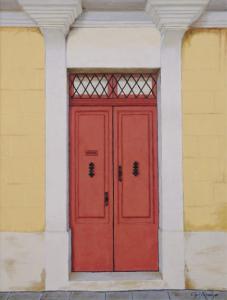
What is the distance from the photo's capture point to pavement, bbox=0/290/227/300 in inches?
206

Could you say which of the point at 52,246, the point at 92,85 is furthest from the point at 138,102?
the point at 52,246

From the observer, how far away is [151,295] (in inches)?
210

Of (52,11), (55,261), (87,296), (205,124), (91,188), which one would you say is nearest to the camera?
(52,11)

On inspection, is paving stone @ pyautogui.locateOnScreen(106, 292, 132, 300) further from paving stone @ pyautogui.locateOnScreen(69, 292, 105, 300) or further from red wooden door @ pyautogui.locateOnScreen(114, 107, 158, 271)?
red wooden door @ pyautogui.locateOnScreen(114, 107, 158, 271)

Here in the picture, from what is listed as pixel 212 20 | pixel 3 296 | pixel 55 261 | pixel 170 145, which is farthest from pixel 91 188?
pixel 212 20

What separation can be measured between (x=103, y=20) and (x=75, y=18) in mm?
399

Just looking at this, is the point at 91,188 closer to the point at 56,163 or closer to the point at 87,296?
the point at 56,163

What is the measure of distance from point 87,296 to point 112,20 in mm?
3854

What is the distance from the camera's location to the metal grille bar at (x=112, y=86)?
5914mm

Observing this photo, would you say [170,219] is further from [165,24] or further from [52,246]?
[165,24]

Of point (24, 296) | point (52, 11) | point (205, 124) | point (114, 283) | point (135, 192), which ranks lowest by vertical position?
point (24, 296)

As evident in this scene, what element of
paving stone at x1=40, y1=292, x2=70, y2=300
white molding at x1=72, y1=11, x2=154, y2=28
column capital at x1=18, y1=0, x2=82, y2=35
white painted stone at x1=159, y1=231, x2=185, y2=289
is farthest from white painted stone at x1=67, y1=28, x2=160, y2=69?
paving stone at x1=40, y1=292, x2=70, y2=300

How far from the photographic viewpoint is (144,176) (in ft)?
19.4

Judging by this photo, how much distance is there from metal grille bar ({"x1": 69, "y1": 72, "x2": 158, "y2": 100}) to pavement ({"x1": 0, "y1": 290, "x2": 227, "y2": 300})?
282cm
